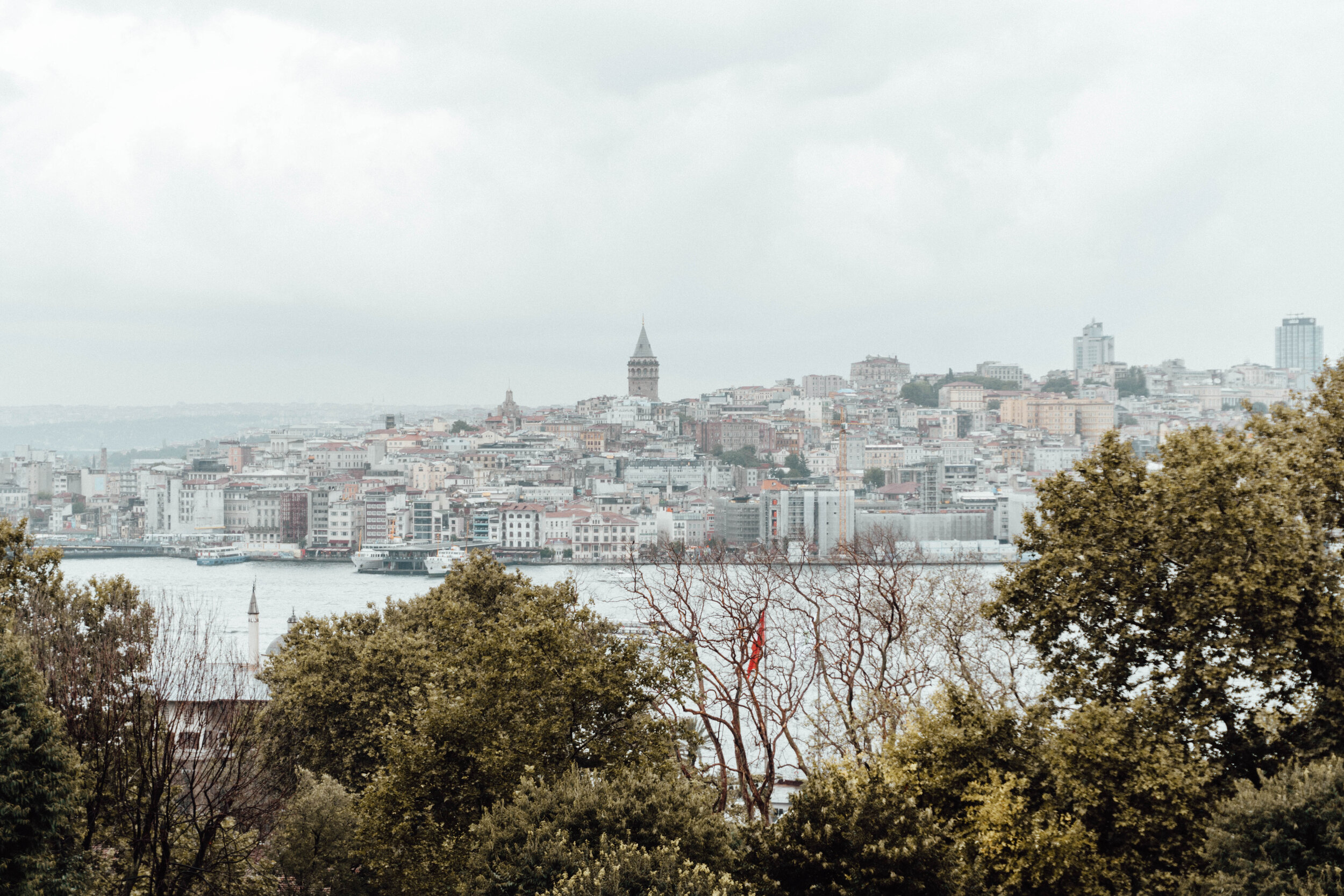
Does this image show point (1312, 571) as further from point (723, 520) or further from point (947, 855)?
point (723, 520)

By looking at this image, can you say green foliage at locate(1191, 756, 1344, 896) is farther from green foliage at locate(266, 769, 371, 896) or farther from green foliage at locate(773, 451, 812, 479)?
green foliage at locate(773, 451, 812, 479)

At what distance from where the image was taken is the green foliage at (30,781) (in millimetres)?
4547

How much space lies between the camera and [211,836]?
5.43m

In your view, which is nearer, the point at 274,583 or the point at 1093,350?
the point at 274,583

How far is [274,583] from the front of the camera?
4338 cm

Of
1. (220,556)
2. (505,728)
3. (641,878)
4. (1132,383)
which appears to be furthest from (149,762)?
(1132,383)

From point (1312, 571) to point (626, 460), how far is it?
6485 centimetres

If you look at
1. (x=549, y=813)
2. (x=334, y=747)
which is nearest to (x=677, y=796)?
(x=549, y=813)

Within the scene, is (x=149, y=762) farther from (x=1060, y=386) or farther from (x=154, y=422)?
(x=154, y=422)

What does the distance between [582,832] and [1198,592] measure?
2951 mm

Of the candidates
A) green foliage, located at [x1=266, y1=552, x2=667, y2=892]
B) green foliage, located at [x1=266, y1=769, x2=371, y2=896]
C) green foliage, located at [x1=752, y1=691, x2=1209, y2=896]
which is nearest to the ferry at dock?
green foliage, located at [x1=266, y1=769, x2=371, y2=896]

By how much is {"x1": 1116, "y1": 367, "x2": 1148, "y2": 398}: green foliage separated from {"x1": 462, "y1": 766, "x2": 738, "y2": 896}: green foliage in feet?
275

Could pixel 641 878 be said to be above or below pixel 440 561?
above

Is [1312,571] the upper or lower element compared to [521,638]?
upper
